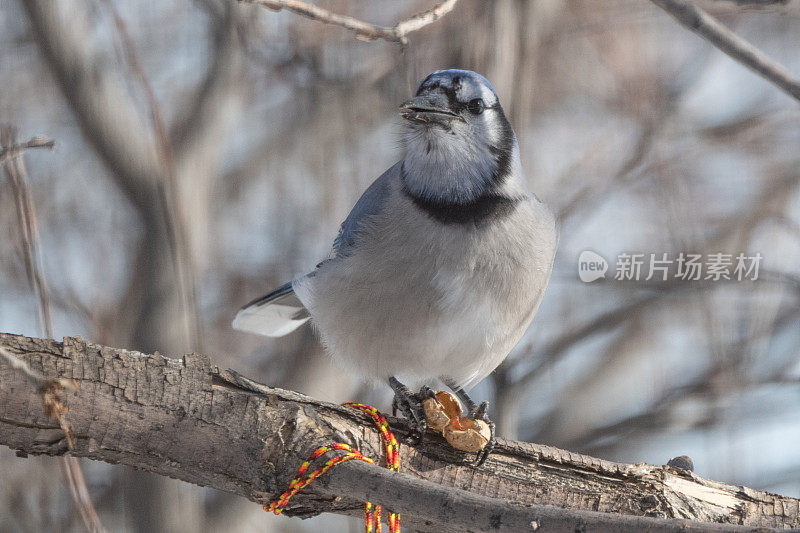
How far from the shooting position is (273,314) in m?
2.54

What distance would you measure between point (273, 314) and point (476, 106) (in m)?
1.05

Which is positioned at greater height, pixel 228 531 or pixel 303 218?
pixel 303 218

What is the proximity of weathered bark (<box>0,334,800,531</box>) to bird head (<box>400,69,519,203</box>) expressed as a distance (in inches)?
24.8

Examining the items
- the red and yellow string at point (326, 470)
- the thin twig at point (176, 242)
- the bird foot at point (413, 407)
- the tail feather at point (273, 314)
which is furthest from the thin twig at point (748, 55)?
the thin twig at point (176, 242)

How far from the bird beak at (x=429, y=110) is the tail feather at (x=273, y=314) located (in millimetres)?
785

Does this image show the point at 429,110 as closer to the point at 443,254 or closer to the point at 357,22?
the point at 443,254

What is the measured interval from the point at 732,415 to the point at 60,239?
3.21 meters

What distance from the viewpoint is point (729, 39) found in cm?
84

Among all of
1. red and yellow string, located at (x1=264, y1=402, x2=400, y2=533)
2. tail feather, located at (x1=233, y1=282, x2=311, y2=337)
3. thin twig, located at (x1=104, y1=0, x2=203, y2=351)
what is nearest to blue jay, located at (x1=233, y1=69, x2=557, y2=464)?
red and yellow string, located at (x1=264, y1=402, x2=400, y2=533)

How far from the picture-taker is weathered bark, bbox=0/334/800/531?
1311 mm

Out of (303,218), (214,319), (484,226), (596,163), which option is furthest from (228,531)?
(596,163)

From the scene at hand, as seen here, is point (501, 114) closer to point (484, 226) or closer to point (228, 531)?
point (484, 226)

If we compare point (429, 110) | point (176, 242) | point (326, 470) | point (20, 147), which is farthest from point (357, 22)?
point (176, 242)

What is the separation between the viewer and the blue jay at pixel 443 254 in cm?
190
